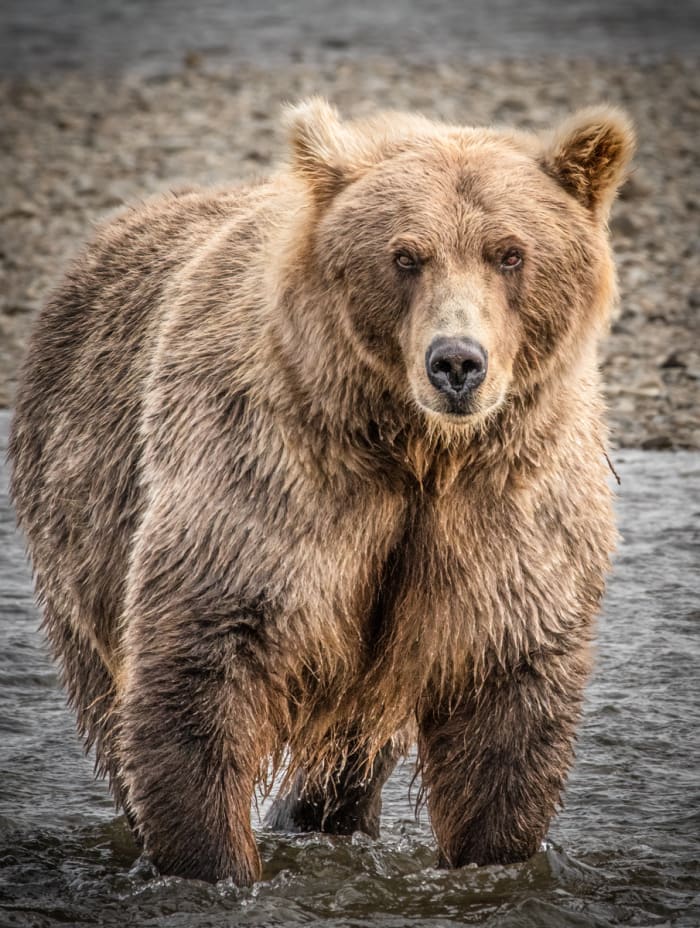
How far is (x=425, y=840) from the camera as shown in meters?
6.45

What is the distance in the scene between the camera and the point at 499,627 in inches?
208

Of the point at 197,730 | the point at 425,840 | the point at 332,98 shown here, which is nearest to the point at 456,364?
the point at 197,730

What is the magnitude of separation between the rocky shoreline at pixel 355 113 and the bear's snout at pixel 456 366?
603 cm

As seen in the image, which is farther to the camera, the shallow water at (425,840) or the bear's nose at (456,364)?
the shallow water at (425,840)

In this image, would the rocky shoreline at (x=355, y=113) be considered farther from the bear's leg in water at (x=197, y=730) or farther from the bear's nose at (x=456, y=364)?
the bear's nose at (x=456, y=364)

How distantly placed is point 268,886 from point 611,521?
5.38 ft

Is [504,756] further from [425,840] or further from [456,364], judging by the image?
[456,364]

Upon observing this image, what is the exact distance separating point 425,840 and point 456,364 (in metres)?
2.46

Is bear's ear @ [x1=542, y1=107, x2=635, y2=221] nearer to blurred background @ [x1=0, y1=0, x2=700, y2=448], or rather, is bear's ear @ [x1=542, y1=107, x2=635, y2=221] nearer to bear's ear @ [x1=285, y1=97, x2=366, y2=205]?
bear's ear @ [x1=285, y1=97, x2=366, y2=205]

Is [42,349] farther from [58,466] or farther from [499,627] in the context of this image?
[499,627]

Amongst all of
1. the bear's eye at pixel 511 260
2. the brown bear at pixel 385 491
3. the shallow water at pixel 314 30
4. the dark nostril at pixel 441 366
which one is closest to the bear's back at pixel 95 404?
the brown bear at pixel 385 491

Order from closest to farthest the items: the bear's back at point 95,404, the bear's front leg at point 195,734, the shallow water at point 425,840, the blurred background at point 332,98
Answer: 1. the bear's front leg at point 195,734
2. the shallow water at point 425,840
3. the bear's back at point 95,404
4. the blurred background at point 332,98

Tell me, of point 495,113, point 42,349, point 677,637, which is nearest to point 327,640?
point 42,349

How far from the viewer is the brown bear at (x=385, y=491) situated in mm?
4961
